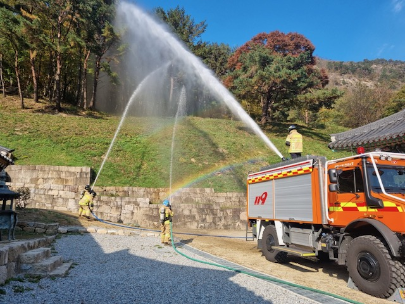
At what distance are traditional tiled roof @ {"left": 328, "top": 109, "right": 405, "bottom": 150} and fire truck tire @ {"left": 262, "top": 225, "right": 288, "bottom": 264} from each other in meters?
3.75

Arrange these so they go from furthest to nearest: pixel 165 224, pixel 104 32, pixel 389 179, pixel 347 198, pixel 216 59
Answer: pixel 216 59 → pixel 104 32 → pixel 165 224 → pixel 347 198 → pixel 389 179

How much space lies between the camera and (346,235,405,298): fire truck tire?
539 cm

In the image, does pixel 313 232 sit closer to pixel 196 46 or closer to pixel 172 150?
pixel 172 150

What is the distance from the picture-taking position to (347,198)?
21.7 feet

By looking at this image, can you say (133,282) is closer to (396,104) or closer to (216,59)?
(216,59)

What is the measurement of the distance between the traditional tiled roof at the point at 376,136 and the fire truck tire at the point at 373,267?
3359 millimetres

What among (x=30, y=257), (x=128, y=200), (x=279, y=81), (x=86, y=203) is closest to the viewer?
(x=30, y=257)

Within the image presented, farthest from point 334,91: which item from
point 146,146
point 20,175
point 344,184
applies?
point 20,175

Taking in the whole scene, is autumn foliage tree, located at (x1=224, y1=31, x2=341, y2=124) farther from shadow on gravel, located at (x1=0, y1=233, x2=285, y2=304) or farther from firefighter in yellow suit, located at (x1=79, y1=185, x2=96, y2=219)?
shadow on gravel, located at (x1=0, y1=233, x2=285, y2=304)

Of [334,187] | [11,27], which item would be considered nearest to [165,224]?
[334,187]

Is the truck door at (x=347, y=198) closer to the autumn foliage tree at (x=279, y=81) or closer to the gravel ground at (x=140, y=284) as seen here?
the gravel ground at (x=140, y=284)

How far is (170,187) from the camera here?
2138cm

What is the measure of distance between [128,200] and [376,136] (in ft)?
44.5

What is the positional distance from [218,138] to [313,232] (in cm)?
2604
